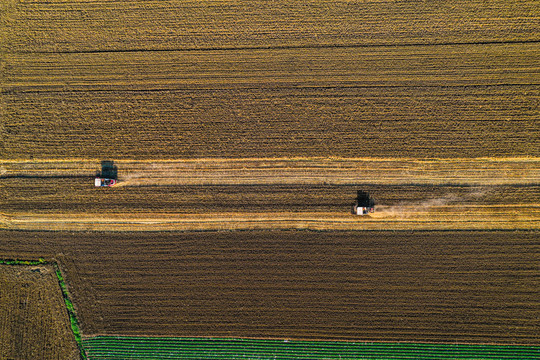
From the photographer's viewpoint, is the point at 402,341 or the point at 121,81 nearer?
the point at 402,341

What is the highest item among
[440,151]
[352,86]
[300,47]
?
[300,47]

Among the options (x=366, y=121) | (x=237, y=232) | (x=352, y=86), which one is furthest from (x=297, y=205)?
(x=352, y=86)

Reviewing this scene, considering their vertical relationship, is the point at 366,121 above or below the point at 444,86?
below

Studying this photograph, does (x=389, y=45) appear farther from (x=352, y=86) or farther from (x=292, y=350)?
(x=292, y=350)

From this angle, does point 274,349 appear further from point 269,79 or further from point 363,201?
point 269,79

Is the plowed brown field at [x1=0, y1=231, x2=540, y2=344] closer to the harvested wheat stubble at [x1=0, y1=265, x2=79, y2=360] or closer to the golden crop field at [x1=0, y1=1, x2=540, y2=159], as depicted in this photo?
the harvested wheat stubble at [x1=0, y1=265, x2=79, y2=360]

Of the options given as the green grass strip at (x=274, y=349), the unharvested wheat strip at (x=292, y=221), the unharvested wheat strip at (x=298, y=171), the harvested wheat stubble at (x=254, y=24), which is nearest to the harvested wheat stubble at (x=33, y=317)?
the green grass strip at (x=274, y=349)

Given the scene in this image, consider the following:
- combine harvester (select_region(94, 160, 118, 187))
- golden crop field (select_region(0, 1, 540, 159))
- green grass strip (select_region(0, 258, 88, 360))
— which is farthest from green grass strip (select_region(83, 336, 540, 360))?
golden crop field (select_region(0, 1, 540, 159))
